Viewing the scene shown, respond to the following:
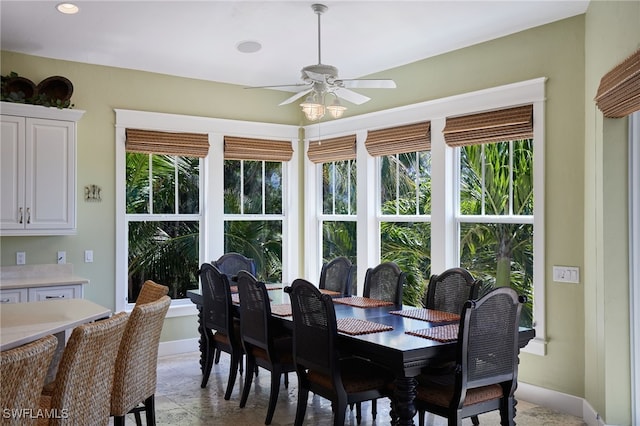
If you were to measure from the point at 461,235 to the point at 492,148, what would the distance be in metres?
0.82

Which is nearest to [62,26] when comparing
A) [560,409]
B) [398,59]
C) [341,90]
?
[341,90]

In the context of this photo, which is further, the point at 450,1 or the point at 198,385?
the point at 198,385

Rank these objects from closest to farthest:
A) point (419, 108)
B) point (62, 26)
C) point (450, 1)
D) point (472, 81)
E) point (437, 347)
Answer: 1. point (437, 347)
2. point (450, 1)
3. point (62, 26)
4. point (472, 81)
5. point (419, 108)

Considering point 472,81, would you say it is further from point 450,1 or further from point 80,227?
point 80,227

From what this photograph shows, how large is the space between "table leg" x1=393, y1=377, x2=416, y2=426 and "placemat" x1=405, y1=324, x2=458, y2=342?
0.28 metres

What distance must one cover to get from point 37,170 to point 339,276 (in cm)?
278

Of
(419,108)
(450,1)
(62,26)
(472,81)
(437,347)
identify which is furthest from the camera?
(419,108)

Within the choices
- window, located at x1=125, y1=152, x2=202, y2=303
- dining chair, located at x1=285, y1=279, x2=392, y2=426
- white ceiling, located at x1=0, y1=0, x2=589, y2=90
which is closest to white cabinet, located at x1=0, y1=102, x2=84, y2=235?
white ceiling, located at x1=0, y1=0, x2=589, y2=90

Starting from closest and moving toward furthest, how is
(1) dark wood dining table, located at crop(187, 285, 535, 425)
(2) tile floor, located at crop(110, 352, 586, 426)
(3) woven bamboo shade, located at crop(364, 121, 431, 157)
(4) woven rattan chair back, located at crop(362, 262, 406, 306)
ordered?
(1) dark wood dining table, located at crop(187, 285, 535, 425) < (2) tile floor, located at crop(110, 352, 586, 426) < (4) woven rattan chair back, located at crop(362, 262, 406, 306) < (3) woven bamboo shade, located at crop(364, 121, 431, 157)

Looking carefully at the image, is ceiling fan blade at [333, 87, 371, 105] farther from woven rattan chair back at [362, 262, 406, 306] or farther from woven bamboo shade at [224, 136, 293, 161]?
woven bamboo shade at [224, 136, 293, 161]

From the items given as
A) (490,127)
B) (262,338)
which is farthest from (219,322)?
(490,127)

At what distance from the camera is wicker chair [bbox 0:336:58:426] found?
183 centimetres

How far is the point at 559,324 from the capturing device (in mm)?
4262

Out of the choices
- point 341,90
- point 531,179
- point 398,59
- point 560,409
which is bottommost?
point 560,409
